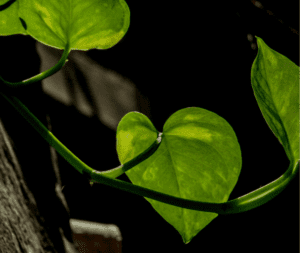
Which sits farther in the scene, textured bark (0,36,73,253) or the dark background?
the dark background

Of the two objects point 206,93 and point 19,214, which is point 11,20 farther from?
point 206,93

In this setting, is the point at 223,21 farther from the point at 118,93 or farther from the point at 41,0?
the point at 41,0

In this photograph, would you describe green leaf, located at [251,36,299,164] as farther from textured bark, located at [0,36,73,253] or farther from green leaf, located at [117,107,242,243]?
textured bark, located at [0,36,73,253]

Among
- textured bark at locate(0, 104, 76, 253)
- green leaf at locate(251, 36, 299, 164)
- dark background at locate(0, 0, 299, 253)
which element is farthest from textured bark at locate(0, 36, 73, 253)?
dark background at locate(0, 0, 299, 253)

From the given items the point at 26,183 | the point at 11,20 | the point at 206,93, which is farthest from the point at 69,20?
the point at 206,93

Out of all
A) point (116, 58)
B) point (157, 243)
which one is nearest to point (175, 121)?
point (116, 58)

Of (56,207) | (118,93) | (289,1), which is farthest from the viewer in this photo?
(289,1)
